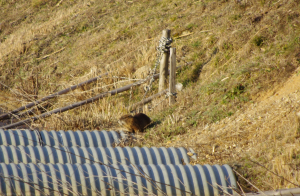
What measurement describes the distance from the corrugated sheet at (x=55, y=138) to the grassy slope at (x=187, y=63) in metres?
0.84

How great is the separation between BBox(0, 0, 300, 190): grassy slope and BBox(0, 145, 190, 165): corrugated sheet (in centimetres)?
57

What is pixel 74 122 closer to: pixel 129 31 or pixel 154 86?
pixel 154 86

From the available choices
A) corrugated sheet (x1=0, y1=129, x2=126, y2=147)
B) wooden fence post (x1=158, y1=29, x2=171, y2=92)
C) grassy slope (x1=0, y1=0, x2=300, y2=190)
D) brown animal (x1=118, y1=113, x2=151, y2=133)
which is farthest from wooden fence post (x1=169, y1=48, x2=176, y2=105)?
corrugated sheet (x1=0, y1=129, x2=126, y2=147)

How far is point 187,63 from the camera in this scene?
30.5 ft

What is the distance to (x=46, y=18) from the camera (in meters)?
16.8

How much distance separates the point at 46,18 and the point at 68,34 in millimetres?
2840

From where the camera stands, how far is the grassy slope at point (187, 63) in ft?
16.9

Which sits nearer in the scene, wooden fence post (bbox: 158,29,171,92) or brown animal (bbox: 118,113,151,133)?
brown animal (bbox: 118,113,151,133)

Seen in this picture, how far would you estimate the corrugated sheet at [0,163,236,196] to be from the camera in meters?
3.75

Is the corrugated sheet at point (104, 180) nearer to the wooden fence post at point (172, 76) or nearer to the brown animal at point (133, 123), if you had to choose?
the brown animal at point (133, 123)

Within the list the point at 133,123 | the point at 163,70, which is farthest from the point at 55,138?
the point at 163,70

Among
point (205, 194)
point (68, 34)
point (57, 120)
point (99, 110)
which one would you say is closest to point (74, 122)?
point (57, 120)

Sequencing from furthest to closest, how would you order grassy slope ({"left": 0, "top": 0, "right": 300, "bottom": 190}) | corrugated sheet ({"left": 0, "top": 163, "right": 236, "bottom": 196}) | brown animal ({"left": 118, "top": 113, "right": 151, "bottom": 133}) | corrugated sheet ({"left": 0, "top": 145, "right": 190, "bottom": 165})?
brown animal ({"left": 118, "top": 113, "right": 151, "bottom": 133}) → grassy slope ({"left": 0, "top": 0, "right": 300, "bottom": 190}) → corrugated sheet ({"left": 0, "top": 145, "right": 190, "bottom": 165}) → corrugated sheet ({"left": 0, "top": 163, "right": 236, "bottom": 196})

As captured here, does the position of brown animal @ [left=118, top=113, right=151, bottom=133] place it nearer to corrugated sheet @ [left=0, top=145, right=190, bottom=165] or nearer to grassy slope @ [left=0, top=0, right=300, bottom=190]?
grassy slope @ [left=0, top=0, right=300, bottom=190]
